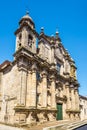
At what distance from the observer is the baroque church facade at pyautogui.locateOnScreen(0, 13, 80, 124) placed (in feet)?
56.3

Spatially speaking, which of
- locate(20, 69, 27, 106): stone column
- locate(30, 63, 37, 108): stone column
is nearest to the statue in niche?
locate(30, 63, 37, 108): stone column

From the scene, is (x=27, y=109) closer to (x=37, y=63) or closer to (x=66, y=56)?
(x=37, y=63)

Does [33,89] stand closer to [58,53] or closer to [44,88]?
[44,88]

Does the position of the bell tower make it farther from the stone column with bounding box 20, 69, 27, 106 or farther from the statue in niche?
the statue in niche

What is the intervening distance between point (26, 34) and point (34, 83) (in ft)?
24.1

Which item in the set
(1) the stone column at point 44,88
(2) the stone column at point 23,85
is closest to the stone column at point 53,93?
(1) the stone column at point 44,88

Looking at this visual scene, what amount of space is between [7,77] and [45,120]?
8493 mm

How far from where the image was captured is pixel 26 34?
20516 mm

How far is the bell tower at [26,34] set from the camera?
66.4 feet

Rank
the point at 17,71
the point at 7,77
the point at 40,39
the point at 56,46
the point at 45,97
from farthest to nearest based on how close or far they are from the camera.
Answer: the point at 56,46 → the point at 40,39 → the point at 7,77 → the point at 45,97 → the point at 17,71

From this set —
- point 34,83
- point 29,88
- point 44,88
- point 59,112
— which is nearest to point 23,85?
point 29,88

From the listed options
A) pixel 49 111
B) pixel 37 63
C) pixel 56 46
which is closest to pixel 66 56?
pixel 56 46

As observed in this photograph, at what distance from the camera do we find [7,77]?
2152cm

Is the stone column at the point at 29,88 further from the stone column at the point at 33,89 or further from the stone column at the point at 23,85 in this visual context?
the stone column at the point at 23,85
